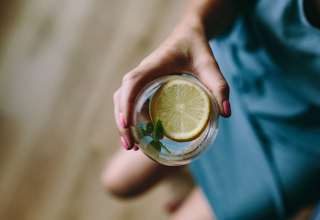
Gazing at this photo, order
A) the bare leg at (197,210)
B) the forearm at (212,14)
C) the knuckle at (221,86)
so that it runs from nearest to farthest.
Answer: the knuckle at (221,86), the forearm at (212,14), the bare leg at (197,210)

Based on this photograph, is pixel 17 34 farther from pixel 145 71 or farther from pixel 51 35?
pixel 145 71

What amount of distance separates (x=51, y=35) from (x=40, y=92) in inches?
6.9

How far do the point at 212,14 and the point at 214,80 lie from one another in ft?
0.58

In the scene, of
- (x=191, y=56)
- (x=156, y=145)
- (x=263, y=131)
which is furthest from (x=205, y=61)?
(x=263, y=131)

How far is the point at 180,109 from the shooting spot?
2.05 feet

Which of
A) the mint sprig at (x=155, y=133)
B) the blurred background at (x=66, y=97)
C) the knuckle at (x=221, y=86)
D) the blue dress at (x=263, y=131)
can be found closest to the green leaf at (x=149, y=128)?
the mint sprig at (x=155, y=133)

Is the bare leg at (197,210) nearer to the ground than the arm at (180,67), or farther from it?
nearer to the ground

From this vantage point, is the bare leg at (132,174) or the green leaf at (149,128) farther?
the bare leg at (132,174)

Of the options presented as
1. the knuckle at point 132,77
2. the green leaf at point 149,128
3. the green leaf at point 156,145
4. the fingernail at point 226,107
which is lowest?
the fingernail at point 226,107

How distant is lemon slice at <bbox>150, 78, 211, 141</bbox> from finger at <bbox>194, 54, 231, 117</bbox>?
0.05 feet

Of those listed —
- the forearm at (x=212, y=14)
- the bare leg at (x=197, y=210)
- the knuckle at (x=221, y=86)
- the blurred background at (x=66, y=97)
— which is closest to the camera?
the knuckle at (x=221, y=86)

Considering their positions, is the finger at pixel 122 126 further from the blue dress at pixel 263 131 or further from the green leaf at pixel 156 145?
the blue dress at pixel 263 131

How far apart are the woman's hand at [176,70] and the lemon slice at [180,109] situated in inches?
0.9

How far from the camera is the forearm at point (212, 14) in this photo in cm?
72
